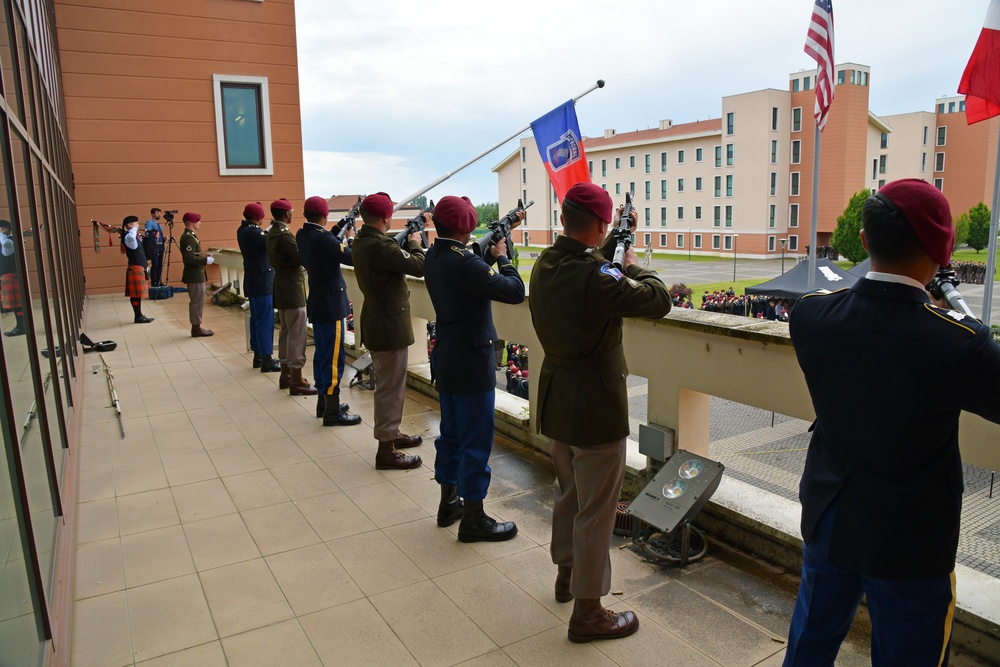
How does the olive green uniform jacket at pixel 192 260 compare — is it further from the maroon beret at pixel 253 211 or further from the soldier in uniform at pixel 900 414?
the soldier in uniform at pixel 900 414

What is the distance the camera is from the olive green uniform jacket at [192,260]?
10.6 metres

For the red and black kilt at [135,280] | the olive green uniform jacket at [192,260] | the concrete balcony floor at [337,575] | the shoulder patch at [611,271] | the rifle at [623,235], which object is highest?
the rifle at [623,235]

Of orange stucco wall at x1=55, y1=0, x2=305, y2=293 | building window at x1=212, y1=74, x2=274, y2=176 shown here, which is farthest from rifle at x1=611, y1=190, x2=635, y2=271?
building window at x1=212, y1=74, x2=274, y2=176

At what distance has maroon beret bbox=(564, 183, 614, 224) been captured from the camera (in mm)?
2824

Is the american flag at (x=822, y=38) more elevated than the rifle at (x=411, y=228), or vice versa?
the american flag at (x=822, y=38)

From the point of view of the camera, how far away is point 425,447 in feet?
17.7

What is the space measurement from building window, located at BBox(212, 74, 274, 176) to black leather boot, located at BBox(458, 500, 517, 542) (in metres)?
15.3

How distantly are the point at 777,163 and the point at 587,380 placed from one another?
178 ft

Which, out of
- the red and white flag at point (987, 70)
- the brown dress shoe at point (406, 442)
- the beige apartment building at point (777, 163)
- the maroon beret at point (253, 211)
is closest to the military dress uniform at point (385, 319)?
the brown dress shoe at point (406, 442)

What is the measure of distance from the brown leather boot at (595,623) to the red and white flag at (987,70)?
5568mm

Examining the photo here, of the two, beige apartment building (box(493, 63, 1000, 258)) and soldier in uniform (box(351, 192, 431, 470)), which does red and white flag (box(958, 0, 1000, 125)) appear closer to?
soldier in uniform (box(351, 192, 431, 470))

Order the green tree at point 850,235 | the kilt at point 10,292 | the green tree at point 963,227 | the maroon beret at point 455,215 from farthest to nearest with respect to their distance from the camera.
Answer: the green tree at point 850,235 → the green tree at point 963,227 → the maroon beret at point 455,215 → the kilt at point 10,292

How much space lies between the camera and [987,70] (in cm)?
599

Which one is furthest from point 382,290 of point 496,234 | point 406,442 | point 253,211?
point 253,211
